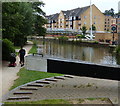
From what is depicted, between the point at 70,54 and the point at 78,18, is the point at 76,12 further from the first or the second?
the point at 70,54

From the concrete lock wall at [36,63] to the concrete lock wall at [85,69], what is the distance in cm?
17

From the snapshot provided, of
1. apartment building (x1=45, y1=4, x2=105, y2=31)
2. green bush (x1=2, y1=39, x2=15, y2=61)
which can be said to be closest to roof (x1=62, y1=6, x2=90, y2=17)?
apartment building (x1=45, y1=4, x2=105, y2=31)

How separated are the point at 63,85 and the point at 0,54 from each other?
224 inches

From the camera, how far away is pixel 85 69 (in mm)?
5410

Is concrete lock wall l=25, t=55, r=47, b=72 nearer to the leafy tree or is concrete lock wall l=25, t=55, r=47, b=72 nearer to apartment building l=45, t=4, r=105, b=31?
apartment building l=45, t=4, r=105, b=31

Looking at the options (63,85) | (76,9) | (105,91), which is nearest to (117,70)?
(105,91)

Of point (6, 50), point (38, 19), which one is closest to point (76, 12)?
point (6, 50)

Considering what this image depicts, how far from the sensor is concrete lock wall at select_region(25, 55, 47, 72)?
5.67m

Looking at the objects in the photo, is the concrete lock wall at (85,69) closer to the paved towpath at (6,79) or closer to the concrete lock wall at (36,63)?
the concrete lock wall at (36,63)

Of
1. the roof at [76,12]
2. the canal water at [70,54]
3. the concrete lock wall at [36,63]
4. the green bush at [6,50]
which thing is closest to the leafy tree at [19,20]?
the green bush at [6,50]

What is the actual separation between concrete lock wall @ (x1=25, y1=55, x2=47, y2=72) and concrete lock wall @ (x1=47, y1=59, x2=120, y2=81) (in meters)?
0.17

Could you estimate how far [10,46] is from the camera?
10.9m

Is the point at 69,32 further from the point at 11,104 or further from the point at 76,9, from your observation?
the point at 11,104

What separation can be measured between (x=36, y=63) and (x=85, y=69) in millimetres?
1392
